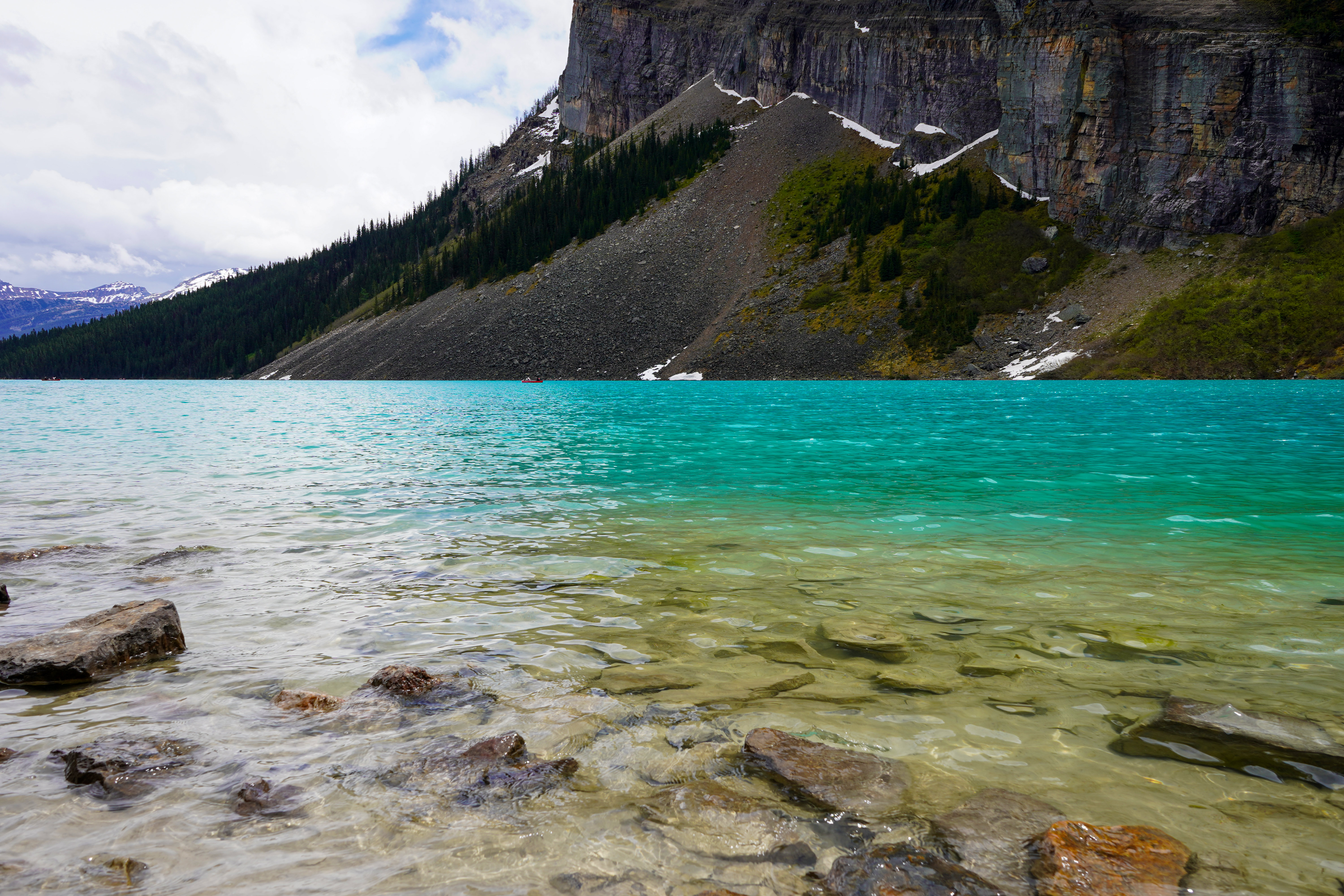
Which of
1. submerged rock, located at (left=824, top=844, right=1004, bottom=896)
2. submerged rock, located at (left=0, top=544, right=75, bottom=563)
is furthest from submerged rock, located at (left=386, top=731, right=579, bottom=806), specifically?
submerged rock, located at (left=0, top=544, right=75, bottom=563)

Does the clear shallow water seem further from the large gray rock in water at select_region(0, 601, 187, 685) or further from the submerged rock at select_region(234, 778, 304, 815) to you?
the large gray rock in water at select_region(0, 601, 187, 685)

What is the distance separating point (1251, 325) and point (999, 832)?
104788 millimetres

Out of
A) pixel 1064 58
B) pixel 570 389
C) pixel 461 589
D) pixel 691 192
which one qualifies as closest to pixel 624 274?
pixel 691 192

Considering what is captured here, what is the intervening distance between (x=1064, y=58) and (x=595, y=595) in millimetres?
134960

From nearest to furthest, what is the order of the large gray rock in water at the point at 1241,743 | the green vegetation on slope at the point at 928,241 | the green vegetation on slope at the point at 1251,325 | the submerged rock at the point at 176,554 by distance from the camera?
1. the large gray rock in water at the point at 1241,743
2. the submerged rock at the point at 176,554
3. the green vegetation on slope at the point at 1251,325
4. the green vegetation on slope at the point at 928,241

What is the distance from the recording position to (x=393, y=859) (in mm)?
3922

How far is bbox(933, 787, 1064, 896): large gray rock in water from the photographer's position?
147 inches

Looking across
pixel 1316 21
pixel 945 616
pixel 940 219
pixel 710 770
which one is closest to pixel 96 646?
pixel 710 770

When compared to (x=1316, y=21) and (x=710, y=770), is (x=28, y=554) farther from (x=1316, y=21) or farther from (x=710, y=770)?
(x=1316, y=21)

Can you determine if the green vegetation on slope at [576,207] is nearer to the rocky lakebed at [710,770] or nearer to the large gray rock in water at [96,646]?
the large gray rock in water at [96,646]

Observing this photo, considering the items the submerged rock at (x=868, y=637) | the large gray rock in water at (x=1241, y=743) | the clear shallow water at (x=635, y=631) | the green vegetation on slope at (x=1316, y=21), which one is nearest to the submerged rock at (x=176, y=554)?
the clear shallow water at (x=635, y=631)

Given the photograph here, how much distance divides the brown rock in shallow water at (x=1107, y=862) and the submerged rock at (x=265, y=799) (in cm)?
417

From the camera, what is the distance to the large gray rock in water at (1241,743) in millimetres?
4836

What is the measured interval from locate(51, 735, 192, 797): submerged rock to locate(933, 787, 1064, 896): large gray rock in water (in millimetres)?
4829
